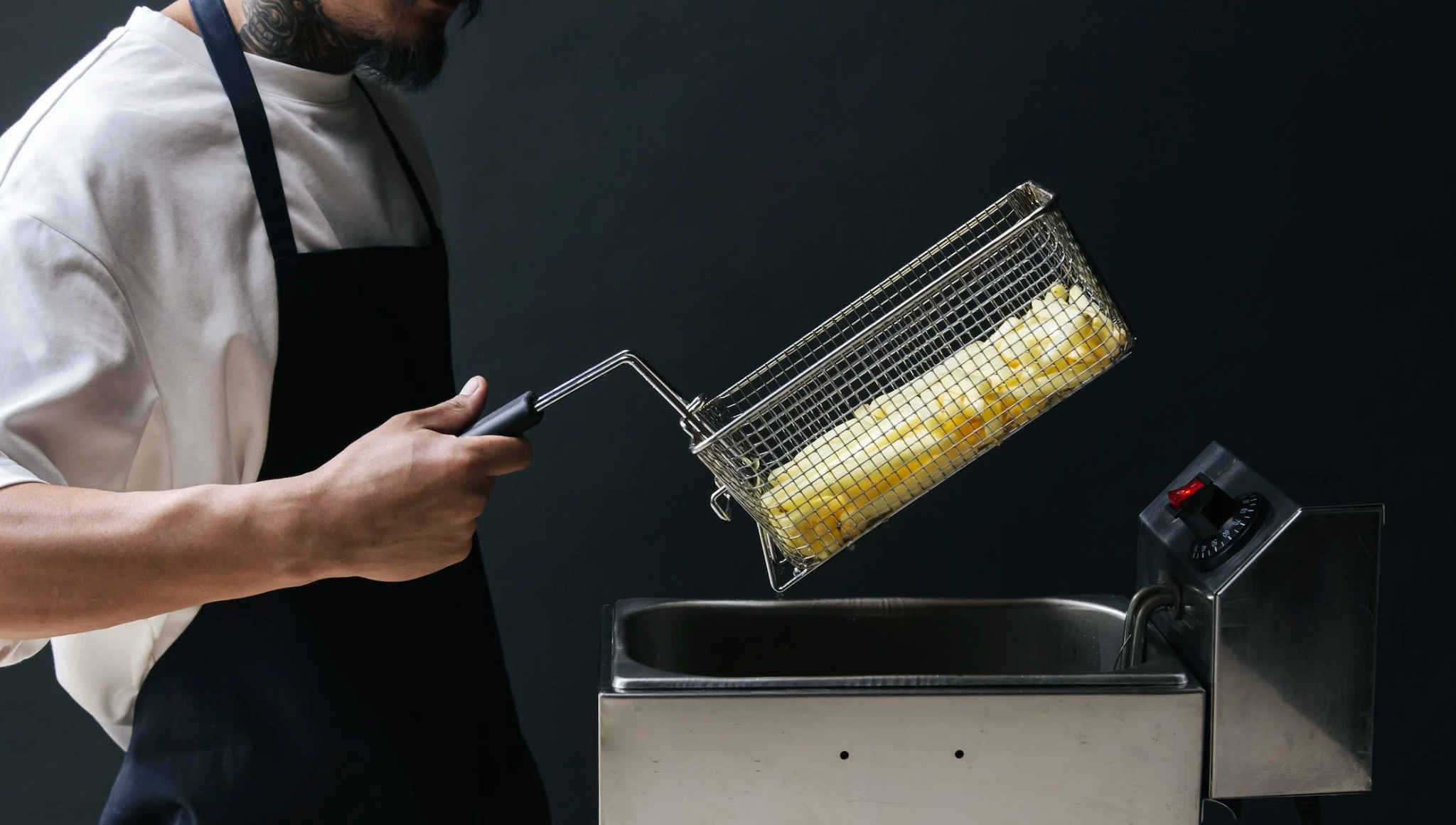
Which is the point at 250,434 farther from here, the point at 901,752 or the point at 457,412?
the point at 901,752

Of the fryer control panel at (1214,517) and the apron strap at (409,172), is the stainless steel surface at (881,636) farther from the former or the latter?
the apron strap at (409,172)

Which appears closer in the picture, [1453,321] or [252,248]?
[252,248]

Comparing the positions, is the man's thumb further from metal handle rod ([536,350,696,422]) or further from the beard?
the beard

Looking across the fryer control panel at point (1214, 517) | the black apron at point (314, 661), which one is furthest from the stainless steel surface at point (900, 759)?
the black apron at point (314, 661)

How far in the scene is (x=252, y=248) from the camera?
1.05 m

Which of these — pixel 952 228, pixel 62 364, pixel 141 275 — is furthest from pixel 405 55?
pixel 952 228

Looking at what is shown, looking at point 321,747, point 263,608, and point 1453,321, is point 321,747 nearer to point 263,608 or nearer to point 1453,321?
point 263,608

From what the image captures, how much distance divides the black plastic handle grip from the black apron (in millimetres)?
205

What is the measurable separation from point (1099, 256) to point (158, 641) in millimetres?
1494

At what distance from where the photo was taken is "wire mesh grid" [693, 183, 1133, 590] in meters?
1.01

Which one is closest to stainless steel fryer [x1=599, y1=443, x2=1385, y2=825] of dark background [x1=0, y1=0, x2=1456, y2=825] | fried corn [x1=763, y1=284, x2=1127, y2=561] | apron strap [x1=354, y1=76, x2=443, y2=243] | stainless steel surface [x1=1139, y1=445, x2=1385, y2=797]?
stainless steel surface [x1=1139, y1=445, x2=1385, y2=797]

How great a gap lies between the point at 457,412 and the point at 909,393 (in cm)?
38

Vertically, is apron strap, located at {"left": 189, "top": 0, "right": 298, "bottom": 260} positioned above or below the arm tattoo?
below

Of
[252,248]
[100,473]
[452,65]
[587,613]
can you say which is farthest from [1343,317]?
[100,473]
